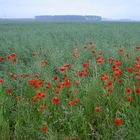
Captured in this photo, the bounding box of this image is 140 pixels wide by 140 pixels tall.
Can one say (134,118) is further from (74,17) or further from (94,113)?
(74,17)

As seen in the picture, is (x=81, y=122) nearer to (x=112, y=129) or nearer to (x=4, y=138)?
(x=112, y=129)

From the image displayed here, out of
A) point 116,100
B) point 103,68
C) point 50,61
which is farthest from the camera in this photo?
point 50,61

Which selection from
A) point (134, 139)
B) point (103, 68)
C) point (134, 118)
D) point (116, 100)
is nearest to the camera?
point (134, 139)

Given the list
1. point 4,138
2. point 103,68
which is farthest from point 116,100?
point 103,68

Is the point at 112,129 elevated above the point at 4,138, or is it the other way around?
the point at 112,129

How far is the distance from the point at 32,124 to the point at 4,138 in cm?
34

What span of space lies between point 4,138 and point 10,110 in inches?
25.0

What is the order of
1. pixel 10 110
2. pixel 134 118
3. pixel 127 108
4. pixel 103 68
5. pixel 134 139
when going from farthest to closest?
pixel 103 68
pixel 10 110
pixel 127 108
pixel 134 118
pixel 134 139

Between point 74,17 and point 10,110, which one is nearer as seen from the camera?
point 10,110

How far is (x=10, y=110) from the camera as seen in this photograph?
378 cm

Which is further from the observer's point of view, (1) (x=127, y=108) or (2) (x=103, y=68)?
(2) (x=103, y=68)

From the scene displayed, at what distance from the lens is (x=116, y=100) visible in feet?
11.1

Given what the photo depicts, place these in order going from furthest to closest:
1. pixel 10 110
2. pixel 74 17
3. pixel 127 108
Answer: pixel 74 17 < pixel 10 110 < pixel 127 108

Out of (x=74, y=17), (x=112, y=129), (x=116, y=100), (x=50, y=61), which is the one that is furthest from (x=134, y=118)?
(x=74, y=17)
